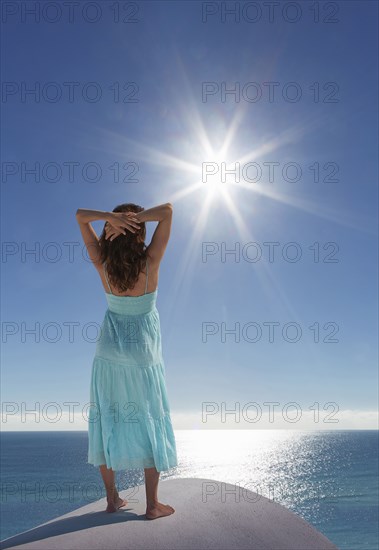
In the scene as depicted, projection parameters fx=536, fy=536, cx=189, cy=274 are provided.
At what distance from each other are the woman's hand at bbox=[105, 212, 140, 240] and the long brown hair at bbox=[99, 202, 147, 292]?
0.07 metres

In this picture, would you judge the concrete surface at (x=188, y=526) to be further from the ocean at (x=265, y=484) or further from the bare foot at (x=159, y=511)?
the ocean at (x=265, y=484)

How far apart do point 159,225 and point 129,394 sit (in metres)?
1.47

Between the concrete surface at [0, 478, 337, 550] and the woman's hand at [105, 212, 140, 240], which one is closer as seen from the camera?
the concrete surface at [0, 478, 337, 550]

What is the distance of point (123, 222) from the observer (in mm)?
4422

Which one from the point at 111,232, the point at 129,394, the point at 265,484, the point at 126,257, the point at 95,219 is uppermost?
the point at 95,219

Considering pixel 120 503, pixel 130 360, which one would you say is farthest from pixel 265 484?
pixel 130 360

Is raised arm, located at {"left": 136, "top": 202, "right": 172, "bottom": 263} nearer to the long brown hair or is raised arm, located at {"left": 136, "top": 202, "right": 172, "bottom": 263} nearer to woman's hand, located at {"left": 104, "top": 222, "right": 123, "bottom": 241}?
the long brown hair

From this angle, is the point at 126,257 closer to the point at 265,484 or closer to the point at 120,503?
the point at 120,503

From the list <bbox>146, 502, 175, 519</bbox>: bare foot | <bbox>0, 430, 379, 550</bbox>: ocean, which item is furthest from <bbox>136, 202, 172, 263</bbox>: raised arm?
<bbox>0, 430, 379, 550</bbox>: ocean

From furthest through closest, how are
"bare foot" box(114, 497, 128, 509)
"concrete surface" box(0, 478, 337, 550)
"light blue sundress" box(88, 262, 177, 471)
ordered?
"bare foot" box(114, 497, 128, 509)
"light blue sundress" box(88, 262, 177, 471)
"concrete surface" box(0, 478, 337, 550)

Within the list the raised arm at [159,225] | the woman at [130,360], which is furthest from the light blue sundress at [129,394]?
the raised arm at [159,225]

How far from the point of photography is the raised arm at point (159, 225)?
454cm

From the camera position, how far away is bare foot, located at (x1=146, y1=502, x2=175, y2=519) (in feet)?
15.0

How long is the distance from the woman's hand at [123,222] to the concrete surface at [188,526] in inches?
95.9
